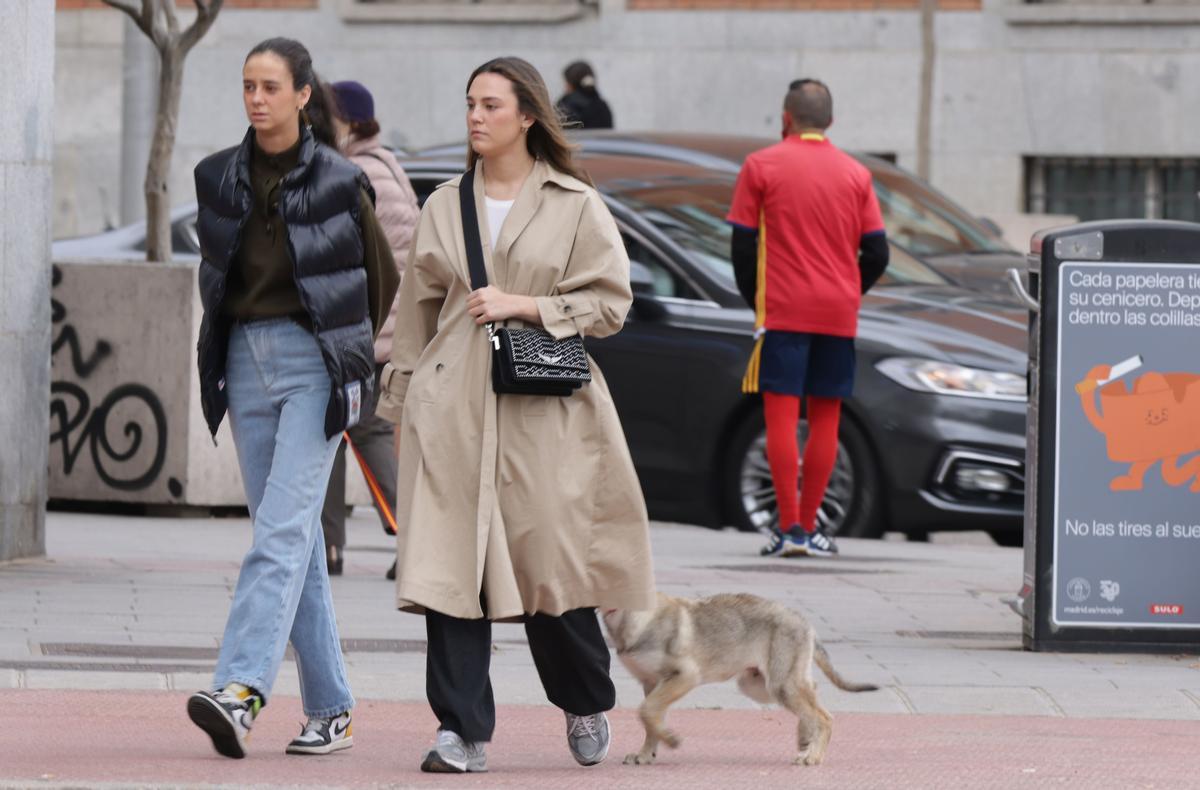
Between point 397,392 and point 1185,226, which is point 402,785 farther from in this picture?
point 1185,226

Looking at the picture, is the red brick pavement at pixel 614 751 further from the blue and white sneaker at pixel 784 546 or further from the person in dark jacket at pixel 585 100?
the person in dark jacket at pixel 585 100

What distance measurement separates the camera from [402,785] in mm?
5660

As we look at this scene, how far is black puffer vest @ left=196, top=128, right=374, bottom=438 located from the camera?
5.95 metres

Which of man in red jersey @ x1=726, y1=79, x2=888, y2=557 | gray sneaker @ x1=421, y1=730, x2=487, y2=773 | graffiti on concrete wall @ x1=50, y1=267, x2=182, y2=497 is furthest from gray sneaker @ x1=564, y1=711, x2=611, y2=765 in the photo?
graffiti on concrete wall @ x1=50, y1=267, x2=182, y2=497

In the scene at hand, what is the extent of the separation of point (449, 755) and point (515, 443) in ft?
2.37

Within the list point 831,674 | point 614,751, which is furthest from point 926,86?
point 614,751

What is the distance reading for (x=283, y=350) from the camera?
602 centimetres

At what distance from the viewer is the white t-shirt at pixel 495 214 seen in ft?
19.5

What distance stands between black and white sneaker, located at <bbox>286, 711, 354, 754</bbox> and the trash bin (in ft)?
8.78

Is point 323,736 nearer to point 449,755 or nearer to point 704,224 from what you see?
point 449,755

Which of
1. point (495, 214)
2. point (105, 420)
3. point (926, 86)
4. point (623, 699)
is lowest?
point (623, 699)

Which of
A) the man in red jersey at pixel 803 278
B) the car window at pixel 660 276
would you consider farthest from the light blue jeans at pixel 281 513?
the car window at pixel 660 276

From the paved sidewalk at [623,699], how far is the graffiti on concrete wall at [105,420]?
4.47ft

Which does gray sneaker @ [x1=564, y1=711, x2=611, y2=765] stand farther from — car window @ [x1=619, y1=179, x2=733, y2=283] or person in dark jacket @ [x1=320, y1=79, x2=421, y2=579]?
car window @ [x1=619, y1=179, x2=733, y2=283]
